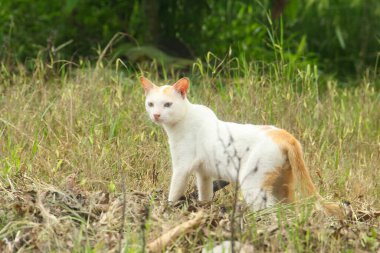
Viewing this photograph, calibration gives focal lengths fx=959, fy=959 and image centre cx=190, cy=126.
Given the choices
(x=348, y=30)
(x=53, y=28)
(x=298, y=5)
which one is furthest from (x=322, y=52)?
(x=53, y=28)

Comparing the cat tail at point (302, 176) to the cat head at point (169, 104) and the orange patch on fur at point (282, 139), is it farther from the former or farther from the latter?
the cat head at point (169, 104)

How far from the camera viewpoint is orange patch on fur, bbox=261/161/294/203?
15.7 feet

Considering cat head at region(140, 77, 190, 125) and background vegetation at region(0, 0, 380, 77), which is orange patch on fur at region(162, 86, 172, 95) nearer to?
cat head at region(140, 77, 190, 125)

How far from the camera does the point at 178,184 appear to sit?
5.12m

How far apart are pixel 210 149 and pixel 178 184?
26 centimetres

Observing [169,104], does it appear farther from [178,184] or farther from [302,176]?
[302,176]

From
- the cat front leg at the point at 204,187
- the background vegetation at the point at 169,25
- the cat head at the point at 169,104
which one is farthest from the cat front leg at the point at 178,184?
the background vegetation at the point at 169,25

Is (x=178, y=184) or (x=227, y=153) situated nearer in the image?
(x=227, y=153)

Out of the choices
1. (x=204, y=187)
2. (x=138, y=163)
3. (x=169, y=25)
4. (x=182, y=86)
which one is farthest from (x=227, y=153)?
(x=169, y=25)

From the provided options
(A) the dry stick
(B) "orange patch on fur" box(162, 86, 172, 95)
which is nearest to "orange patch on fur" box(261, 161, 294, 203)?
(A) the dry stick

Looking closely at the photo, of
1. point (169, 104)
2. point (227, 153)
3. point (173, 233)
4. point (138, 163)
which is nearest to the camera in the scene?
point (173, 233)

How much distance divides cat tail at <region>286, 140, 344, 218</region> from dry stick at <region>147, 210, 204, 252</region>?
581 millimetres

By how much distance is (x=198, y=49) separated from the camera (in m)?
9.55

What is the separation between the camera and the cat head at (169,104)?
519cm
